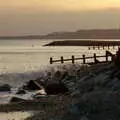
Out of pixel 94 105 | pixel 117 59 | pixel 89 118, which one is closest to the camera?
pixel 89 118

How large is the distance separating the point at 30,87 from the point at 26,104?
6950mm

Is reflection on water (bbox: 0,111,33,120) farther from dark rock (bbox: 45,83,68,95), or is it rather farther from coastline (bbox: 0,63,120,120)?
dark rock (bbox: 45,83,68,95)

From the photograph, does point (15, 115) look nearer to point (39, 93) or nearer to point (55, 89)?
point (39, 93)

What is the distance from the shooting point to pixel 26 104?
2056cm

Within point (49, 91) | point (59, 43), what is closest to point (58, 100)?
point (49, 91)

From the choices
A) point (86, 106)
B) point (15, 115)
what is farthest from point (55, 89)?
point (86, 106)

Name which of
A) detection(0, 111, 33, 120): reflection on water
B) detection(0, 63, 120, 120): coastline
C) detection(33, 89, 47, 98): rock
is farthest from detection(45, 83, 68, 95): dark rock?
detection(0, 111, 33, 120): reflection on water

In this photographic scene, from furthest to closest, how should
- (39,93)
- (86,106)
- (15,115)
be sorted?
1. (39,93)
2. (15,115)
3. (86,106)

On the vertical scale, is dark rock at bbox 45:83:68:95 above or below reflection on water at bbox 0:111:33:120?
below

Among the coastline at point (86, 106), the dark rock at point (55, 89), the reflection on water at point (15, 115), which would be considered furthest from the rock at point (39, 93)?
the reflection on water at point (15, 115)

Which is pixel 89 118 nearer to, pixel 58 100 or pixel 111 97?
pixel 111 97

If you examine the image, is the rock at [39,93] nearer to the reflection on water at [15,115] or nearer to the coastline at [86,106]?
the coastline at [86,106]

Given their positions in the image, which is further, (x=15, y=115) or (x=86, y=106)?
(x=15, y=115)

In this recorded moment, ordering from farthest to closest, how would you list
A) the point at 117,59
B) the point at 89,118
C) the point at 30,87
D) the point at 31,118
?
the point at 30,87 < the point at 117,59 < the point at 31,118 < the point at 89,118
